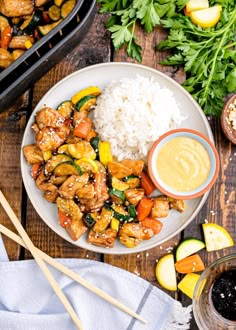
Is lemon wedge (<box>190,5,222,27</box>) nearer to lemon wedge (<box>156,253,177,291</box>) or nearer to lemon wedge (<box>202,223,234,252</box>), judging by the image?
lemon wedge (<box>202,223,234,252</box>)

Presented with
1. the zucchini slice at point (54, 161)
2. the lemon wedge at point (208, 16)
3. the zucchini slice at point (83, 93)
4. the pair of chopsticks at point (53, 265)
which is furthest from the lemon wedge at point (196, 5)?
the pair of chopsticks at point (53, 265)

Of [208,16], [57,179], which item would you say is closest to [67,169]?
[57,179]

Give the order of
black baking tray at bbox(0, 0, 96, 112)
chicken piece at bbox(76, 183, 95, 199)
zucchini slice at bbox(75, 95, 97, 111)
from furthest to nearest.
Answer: zucchini slice at bbox(75, 95, 97, 111)
chicken piece at bbox(76, 183, 95, 199)
black baking tray at bbox(0, 0, 96, 112)

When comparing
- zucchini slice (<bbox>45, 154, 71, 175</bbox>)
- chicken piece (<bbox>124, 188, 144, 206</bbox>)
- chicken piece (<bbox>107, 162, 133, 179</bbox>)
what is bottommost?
chicken piece (<bbox>124, 188, 144, 206</bbox>)

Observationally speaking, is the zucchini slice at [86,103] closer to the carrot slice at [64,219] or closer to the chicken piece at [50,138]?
the chicken piece at [50,138]

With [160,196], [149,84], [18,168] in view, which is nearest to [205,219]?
[160,196]

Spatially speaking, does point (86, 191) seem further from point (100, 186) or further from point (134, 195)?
point (134, 195)

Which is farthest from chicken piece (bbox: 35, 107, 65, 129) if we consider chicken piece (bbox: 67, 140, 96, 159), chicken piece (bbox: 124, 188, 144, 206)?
chicken piece (bbox: 124, 188, 144, 206)

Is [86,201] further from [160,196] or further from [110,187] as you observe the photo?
[160,196]
